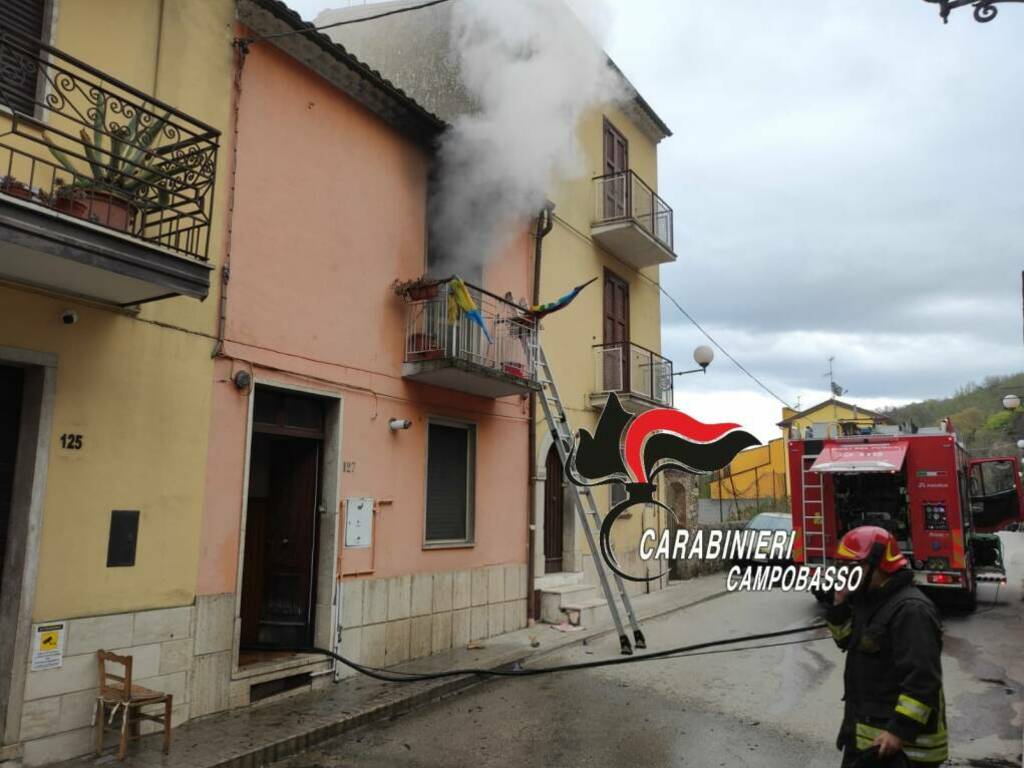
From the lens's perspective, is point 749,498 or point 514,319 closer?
point 514,319

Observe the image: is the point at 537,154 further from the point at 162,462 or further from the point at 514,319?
the point at 162,462

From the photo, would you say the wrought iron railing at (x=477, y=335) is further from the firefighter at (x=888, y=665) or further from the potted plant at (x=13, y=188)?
the firefighter at (x=888, y=665)

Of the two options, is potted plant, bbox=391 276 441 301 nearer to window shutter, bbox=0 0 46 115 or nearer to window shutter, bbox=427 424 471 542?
window shutter, bbox=427 424 471 542

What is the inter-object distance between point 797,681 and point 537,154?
→ 7.62m

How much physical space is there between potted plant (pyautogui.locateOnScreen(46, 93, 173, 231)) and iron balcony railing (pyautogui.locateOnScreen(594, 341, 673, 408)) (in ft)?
29.2

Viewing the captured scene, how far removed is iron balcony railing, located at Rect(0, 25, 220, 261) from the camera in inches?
198

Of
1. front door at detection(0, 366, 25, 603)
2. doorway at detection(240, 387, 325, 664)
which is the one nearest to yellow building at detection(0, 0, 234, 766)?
front door at detection(0, 366, 25, 603)

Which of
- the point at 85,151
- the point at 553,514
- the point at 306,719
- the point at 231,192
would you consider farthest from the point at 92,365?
the point at 553,514

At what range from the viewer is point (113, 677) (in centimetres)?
568

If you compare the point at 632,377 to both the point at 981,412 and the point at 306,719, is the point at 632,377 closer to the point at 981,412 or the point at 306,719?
the point at 306,719

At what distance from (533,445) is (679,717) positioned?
535cm

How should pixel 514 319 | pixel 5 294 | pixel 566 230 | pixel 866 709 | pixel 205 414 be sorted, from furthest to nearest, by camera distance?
pixel 566 230 < pixel 514 319 < pixel 205 414 < pixel 5 294 < pixel 866 709

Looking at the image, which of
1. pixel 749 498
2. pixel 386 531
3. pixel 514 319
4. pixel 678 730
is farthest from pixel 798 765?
pixel 749 498

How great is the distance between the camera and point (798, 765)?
5555 millimetres
